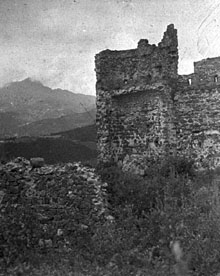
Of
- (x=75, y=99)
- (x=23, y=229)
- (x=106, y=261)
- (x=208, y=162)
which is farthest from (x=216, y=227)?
(x=75, y=99)

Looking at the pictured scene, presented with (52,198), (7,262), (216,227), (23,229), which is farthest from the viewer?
(52,198)

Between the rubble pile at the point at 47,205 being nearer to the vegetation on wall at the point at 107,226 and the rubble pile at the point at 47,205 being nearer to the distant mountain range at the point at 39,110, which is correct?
the vegetation on wall at the point at 107,226

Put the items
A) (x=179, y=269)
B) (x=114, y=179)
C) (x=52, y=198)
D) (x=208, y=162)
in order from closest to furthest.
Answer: (x=179, y=269) < (x=52, y=198) < (x=114, y=179) < (x=208, y=162)

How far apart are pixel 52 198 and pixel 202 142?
6.05 meters

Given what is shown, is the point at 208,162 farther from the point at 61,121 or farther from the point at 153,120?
the point at 61,121

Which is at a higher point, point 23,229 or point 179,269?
point 179,269

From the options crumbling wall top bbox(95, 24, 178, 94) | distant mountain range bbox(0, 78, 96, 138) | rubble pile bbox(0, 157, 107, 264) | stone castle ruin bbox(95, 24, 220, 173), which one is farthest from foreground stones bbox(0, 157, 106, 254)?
distant mountain range bbox(0, 78, 96, 138)

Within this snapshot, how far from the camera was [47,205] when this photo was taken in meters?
9.88

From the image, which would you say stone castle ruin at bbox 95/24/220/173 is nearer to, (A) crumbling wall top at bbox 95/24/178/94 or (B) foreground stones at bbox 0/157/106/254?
(A) crumbling wall top at bbox 95/24/178/94

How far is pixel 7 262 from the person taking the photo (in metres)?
7.18

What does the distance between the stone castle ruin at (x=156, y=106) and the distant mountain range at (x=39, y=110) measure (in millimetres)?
15354

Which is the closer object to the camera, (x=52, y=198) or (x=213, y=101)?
(x=52, y=198)

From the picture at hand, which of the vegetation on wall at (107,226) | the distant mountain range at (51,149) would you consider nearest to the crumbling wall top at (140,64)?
the vegetation on wall at (107,226)

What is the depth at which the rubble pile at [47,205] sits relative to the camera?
8.49 metres
